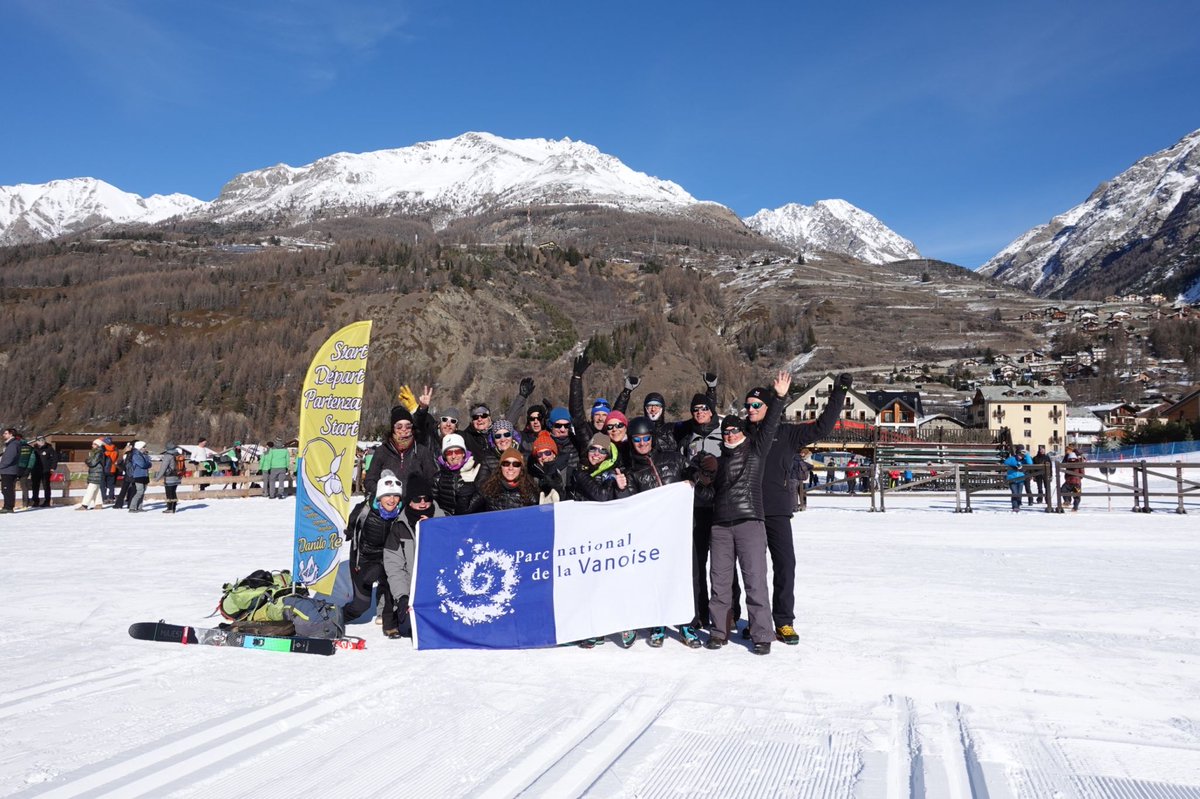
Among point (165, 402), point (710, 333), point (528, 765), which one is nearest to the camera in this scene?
point (528, 765)

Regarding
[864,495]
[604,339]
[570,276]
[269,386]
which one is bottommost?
[864,495]

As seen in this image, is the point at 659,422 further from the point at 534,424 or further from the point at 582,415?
the point at 534,424

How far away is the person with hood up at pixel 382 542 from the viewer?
5.87 m

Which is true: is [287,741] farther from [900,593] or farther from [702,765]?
[900,593]

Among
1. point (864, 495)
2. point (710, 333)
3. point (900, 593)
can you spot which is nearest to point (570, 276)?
point (710, 333)

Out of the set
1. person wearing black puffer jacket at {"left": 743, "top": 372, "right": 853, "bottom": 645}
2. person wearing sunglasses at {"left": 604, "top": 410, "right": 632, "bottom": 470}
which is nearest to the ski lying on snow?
person wearing sunglasses at {"left": 604, "top": 410, "right": 632, "bottom": 470}

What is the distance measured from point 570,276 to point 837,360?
6358cm

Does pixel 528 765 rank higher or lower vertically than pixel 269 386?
lower

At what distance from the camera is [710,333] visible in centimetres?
14462

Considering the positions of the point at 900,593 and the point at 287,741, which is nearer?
the point at 287,741

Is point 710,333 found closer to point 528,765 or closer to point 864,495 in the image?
point 864,495

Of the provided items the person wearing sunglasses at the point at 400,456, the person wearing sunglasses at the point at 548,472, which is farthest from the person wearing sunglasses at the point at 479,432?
the person wearing sunglasses at the point at 548,472

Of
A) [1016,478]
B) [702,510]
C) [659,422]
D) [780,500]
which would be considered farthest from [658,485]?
[1016,478]

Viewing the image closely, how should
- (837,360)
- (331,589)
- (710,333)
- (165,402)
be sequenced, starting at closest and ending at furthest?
(331,589)
(165,402)
(837,360)
(710,333)
